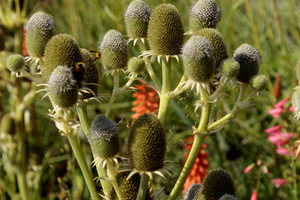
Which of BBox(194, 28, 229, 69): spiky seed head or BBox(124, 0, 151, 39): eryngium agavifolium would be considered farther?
BBox(124, 0, 151, 39): eryngium agavifolium

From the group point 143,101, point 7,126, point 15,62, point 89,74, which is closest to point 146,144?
point 89,74

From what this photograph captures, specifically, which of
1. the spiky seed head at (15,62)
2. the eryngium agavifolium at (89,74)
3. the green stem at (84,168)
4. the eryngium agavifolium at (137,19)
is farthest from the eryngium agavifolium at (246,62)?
the spiky seed head at (15,62)

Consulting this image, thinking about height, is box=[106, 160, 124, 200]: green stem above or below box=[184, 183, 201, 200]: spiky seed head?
above

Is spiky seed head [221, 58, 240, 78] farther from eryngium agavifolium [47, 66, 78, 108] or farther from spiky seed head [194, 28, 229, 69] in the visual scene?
eryngium agavifolium [47, 66, 78, 108]

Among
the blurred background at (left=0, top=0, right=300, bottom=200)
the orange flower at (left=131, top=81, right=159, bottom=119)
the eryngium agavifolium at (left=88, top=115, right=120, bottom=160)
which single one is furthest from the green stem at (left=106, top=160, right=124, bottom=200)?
the orange flower at (left=131, top=81, right=159, bottom=119)

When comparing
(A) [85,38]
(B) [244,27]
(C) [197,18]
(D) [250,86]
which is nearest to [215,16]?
(C) [197,18]

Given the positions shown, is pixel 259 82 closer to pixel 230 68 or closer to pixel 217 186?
pixel 230 68

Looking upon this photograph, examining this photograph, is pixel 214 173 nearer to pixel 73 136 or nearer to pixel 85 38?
pixel 73 136

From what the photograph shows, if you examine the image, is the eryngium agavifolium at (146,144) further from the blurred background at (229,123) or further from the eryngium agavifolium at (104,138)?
the blurred background at (229,123)
